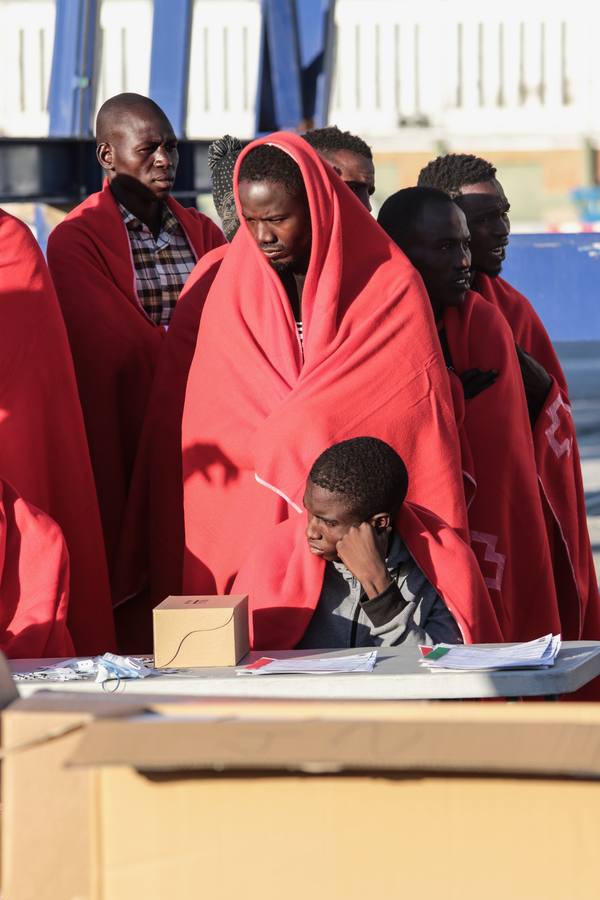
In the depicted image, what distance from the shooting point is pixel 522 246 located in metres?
10.7

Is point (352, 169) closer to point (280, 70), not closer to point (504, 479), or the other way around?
point (504, 479)

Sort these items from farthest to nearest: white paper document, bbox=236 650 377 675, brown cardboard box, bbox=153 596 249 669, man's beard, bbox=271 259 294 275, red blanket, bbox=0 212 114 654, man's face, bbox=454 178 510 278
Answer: man's face, bbox=454 178 510 278
red blanket, bbox=0 212 114 654
man's beard, bbox=271 259 294 275
brown cardboard box, bbox=153 596 249 669
white paper document, bbox=236 650 377 675

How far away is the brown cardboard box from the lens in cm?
361

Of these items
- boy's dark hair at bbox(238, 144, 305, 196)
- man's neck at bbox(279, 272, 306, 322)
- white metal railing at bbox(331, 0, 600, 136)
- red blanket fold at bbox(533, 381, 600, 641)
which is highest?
white metal railing at bbox(331, 0, 600, 136)

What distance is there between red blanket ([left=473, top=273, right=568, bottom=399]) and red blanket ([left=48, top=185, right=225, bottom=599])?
1047 millimetres

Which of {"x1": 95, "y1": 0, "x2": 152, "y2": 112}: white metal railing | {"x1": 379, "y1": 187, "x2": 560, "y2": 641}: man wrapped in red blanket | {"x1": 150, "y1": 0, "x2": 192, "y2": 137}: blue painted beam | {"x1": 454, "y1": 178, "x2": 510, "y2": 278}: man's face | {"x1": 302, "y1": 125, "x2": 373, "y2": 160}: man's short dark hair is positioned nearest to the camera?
{"x1": 379, "y1": 187, "x2": 560, "y2": 641}: man wrapped in red blanket

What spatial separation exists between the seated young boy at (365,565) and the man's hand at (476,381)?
3.46ft

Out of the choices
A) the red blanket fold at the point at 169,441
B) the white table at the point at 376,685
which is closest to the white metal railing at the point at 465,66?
the red blanket fold at the point at 169,441

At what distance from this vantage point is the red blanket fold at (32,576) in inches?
164

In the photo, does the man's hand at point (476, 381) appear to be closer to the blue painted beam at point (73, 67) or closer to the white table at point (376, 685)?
the white table at point (376, 685)

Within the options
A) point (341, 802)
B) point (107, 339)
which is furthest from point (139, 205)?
point (341, 802)

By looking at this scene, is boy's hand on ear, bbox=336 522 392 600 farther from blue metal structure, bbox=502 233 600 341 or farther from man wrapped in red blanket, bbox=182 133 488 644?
blue metal structure, bbox=502 233 600 341

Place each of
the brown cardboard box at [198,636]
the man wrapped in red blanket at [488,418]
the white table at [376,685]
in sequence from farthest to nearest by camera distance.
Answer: the man wrapped in red blanket at [488,418], the brown cardboard box at [198,636], the white table at [376,685]

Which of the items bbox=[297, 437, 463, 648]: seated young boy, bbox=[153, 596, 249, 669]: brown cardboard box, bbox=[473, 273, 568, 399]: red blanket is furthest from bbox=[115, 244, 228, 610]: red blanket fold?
bbox=[153, 596, 249, 669]: brown cardboard box
